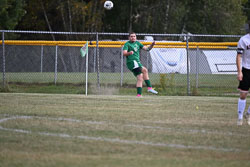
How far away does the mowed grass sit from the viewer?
4816mm

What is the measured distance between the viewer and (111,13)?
43.2 meters

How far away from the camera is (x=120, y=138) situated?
597 centimetres

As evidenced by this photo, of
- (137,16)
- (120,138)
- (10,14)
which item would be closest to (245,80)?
(120,138)

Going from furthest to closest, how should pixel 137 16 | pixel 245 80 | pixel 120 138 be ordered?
pixel 137 16 → pixel 245 80 → pixel 120 138

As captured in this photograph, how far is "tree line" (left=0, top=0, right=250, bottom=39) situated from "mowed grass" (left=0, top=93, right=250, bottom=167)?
2845 cm

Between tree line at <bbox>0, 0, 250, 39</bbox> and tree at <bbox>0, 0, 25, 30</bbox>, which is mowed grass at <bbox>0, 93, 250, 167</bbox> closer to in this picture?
tree at <bbox>0, 0, 25, 30</bbox>

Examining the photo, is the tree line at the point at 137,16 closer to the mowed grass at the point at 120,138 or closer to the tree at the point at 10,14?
the tree at the point at 10,14

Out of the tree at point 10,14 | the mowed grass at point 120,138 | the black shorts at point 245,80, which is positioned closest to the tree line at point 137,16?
the tree at point 10,14

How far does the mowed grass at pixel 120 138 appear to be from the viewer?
190 inches

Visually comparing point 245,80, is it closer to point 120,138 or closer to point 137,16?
point 120,138

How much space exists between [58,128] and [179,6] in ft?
119

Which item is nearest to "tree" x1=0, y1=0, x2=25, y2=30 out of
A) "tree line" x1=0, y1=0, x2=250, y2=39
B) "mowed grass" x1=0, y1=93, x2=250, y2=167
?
"tree line" x1=0, y1=0, x2=250, y2=39

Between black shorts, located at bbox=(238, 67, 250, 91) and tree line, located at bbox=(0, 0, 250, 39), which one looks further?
tree line, located at bbox=(0, 0, 250, 39)

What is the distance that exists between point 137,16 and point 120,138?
3704 centimetres
